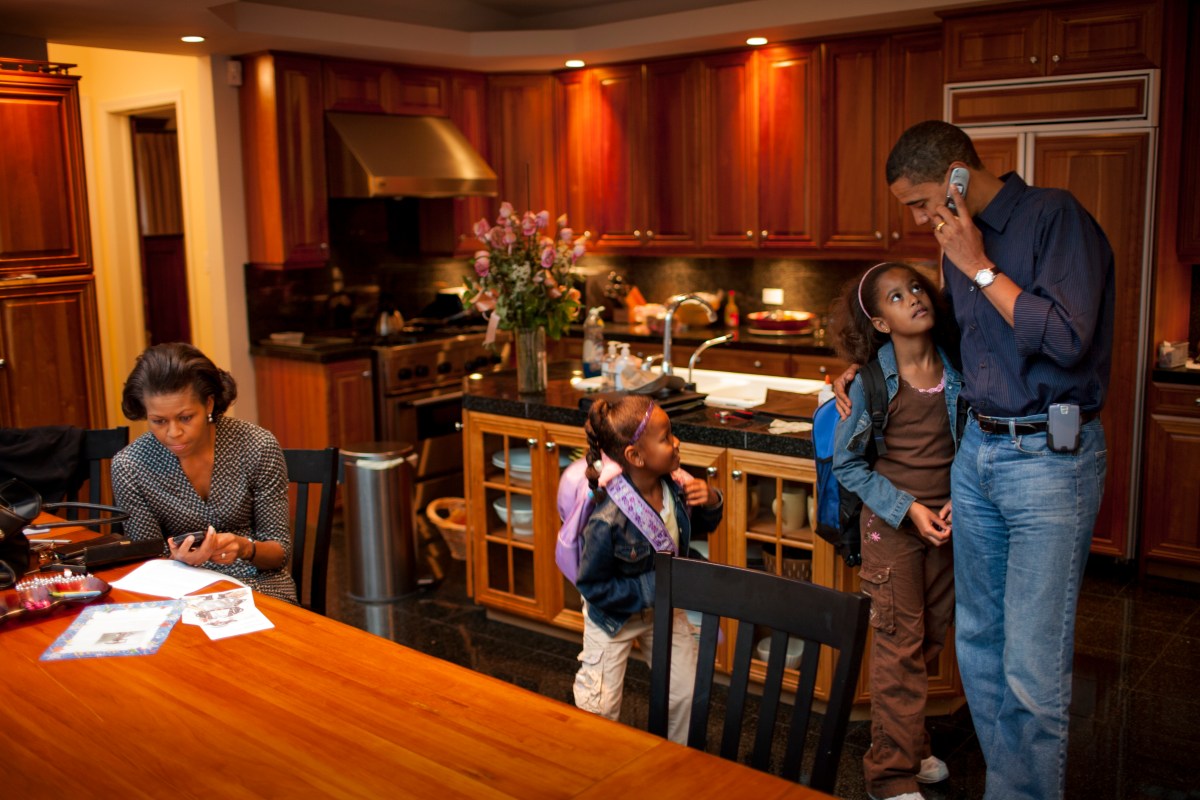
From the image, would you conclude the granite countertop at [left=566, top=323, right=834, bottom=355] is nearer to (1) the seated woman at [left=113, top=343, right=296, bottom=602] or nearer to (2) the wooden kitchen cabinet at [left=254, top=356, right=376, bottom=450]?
(2) the wooden kitchen cabinet at [left=254, top=356, right=376, bottom=450]

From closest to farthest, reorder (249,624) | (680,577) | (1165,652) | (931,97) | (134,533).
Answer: (680,577)
(249,624)
(134,533)
(1165,652)
(931,97)

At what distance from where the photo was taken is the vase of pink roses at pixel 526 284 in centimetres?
396

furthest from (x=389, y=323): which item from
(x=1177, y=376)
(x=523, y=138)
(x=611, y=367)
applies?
(x=1177, y=376)

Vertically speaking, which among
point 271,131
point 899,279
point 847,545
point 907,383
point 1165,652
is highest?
point 271,131

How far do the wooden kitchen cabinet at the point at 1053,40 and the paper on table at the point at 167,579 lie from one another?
3.74 m

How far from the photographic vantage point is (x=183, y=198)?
19.9ft

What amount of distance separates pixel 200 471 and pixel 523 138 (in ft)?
14.2

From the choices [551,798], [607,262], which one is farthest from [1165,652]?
[607,262]

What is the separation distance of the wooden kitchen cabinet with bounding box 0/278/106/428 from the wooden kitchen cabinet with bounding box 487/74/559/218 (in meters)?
2.57

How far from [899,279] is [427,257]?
4.43 metres

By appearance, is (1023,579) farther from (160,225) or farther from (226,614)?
(160,225)

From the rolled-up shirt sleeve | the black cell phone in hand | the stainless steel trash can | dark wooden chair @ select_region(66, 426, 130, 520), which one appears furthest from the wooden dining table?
the stainless steel trash can

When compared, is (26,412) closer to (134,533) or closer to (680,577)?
(134,533)

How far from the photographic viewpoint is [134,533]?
2738mm
